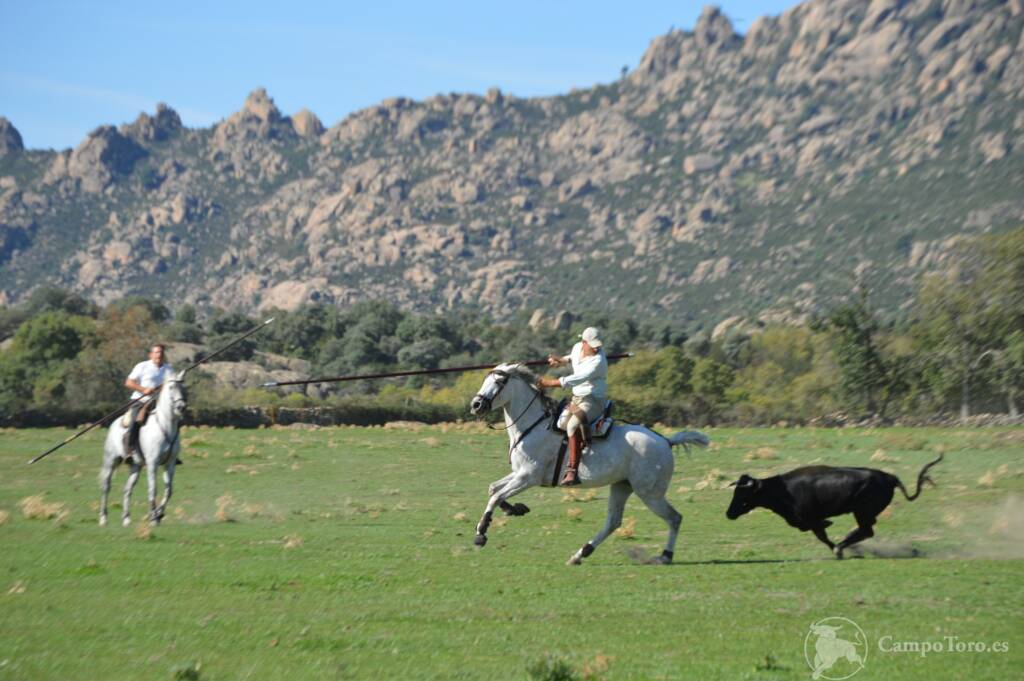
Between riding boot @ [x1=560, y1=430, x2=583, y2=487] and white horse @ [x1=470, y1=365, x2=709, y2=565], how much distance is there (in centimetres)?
8

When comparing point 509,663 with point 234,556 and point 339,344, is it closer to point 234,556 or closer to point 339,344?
point 234,556

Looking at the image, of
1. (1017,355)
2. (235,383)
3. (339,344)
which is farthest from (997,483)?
(339,344)

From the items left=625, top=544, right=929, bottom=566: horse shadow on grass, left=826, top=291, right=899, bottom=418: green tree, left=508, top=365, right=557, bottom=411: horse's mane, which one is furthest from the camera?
left=826, top=291, right=899, bottom=418: green tree

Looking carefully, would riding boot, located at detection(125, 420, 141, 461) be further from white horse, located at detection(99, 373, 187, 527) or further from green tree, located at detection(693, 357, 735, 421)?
green tree, located at detection(693, 357, 735, 421)

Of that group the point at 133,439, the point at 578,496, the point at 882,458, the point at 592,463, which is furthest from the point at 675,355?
the point at 592,463

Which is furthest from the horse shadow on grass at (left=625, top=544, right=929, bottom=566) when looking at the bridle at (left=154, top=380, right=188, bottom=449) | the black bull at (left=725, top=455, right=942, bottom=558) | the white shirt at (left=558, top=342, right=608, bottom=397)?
the bridle at (left=154, top=380, right=188, bottom=449)

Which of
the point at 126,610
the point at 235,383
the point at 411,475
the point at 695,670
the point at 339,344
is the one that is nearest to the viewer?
the point at 695,670

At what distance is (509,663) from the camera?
1064 cm

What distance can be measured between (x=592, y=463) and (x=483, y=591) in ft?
11.4

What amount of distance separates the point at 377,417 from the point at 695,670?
51272mm

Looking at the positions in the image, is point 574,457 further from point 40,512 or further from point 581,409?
point 40,512

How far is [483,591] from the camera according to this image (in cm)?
1384

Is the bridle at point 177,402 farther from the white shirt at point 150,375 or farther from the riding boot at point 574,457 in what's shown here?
the riding boot at point 574,457

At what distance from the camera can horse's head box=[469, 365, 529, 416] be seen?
17.2 metres
